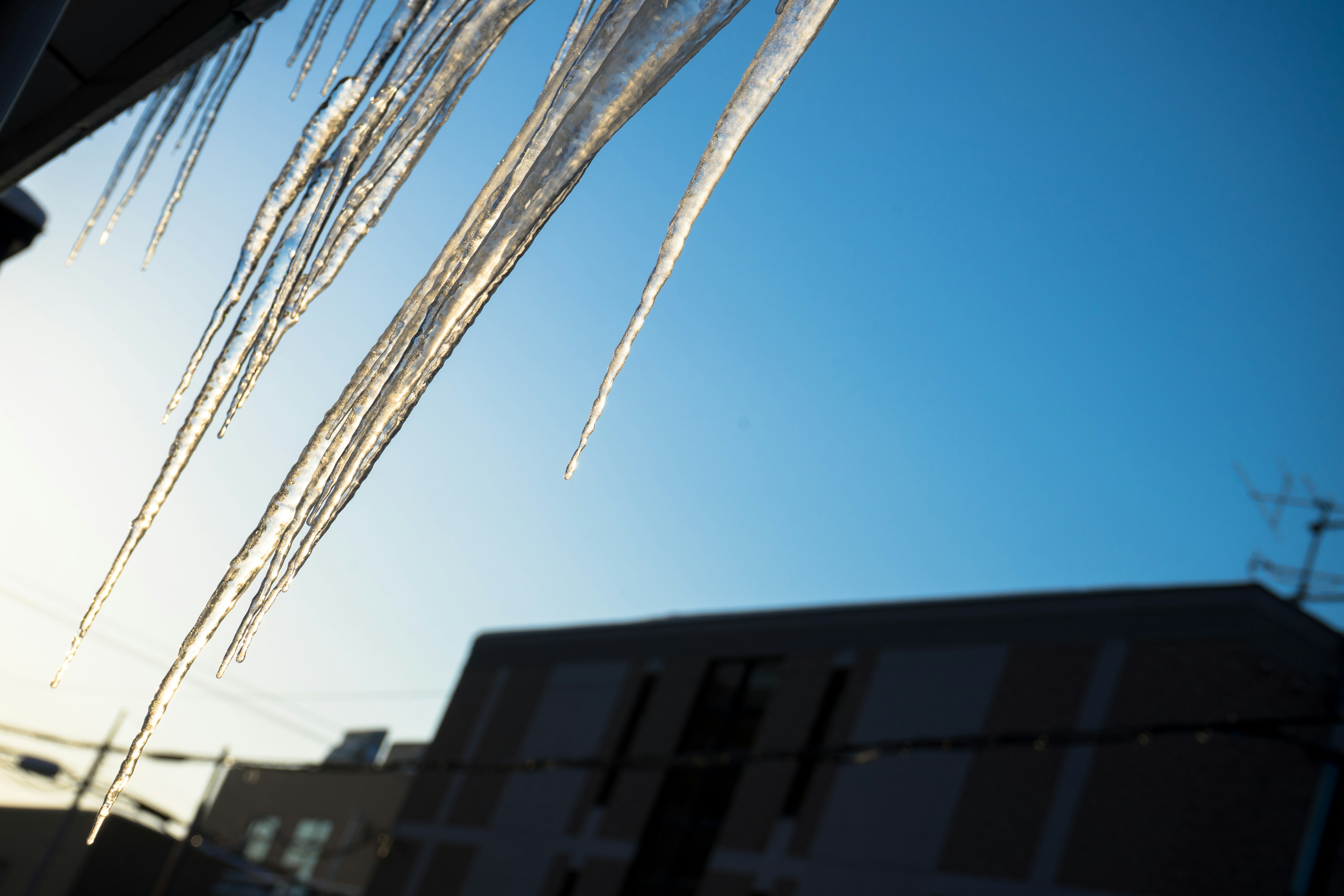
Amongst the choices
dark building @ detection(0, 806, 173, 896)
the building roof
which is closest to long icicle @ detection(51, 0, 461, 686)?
the building roof

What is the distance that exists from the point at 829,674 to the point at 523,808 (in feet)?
20.8

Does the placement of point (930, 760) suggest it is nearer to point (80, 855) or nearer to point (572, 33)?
point (572, 33)

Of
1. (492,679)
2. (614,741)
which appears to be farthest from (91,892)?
(614,741)

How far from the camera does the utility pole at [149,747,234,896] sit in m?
16.1

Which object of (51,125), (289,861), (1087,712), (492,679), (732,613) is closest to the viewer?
(51,125)

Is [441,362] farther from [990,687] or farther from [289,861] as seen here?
[289,861]

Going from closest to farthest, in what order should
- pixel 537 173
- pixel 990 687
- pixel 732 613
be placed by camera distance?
1. pixel 537 173
2. pixel 990 687
3. pixel 732 613

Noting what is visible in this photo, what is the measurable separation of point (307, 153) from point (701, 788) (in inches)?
646

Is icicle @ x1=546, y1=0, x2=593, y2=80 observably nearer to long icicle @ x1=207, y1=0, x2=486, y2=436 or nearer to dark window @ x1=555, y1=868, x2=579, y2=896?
long icicle @ x1=207, y1=0, x2=486, y2=436

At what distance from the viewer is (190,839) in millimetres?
18094

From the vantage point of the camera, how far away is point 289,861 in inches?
1122

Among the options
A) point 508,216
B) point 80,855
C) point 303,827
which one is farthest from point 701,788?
point 80,855

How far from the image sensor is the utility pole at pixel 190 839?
52.7 ft

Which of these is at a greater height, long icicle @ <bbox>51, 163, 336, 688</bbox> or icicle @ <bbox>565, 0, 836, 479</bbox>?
icicle @ <bbox>565, 0, 836, 479</bbox>
